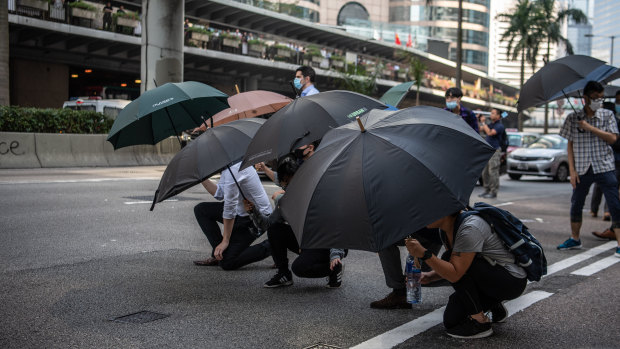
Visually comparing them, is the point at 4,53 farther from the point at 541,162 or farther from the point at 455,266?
the point at 455,266

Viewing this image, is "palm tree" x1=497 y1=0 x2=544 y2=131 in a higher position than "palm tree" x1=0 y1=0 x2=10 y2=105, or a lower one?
higher

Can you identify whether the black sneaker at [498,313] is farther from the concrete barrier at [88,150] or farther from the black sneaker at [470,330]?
the concrete barrier at [88,150]

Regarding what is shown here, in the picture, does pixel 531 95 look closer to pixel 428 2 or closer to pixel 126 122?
pixel 126 122

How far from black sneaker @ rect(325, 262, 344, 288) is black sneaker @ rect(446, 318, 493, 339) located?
4.87 ft

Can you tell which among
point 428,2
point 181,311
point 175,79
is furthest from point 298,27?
point 181,311

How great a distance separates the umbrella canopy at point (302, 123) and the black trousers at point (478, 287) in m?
1.43

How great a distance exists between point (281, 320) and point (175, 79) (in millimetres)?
15300

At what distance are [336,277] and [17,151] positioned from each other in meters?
13.5

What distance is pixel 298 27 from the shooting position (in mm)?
51469

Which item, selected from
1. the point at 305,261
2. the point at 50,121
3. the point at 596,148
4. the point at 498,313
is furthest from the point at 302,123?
the point at 50,121

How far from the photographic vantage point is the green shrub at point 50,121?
17172mm

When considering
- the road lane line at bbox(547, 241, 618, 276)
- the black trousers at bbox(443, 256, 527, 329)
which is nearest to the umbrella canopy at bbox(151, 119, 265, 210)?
the black trousers at bbox(443, 256, 527, 329)

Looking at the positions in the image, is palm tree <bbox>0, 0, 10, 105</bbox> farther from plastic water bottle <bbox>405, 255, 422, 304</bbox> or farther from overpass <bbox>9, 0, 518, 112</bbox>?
plastic water bottle <bbox>405, 255, 422, 304</bbox>

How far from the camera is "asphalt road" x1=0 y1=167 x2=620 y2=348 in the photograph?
432 cm
